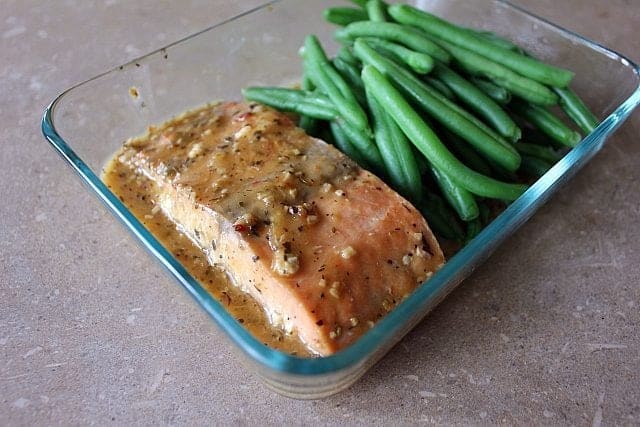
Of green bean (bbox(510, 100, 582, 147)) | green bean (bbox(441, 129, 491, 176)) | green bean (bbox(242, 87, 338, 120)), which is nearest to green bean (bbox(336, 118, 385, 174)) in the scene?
green bean (bbox(242, 87, 338, 120))

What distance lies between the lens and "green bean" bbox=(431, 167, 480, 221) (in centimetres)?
187

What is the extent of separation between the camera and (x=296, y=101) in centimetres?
216

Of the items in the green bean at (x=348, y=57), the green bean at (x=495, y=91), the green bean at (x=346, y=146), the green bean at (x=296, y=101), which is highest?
the green bean at (x=348, y=57)

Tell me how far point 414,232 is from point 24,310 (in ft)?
3.61

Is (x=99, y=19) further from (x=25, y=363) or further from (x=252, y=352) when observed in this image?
(x=252, y=352)

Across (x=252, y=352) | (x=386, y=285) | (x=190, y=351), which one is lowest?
(x=190, y=351)

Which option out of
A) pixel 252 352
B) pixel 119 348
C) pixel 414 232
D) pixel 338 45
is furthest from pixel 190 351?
pixel 338 45

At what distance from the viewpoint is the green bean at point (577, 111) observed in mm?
2105

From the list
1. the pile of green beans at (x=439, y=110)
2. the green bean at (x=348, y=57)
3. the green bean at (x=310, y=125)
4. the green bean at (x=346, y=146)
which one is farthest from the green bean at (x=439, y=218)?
the green bean at (x=348, y=57)

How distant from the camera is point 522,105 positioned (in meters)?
2.18

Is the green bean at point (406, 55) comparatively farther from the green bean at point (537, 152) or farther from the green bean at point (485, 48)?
the green bean at point (537, 152)

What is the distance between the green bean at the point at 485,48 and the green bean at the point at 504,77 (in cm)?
2

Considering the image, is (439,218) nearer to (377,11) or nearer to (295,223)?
(295,223)

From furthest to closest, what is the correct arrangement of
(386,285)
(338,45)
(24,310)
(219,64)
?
(338,45) < (219,64) < (24,310) < (386,285)
